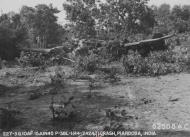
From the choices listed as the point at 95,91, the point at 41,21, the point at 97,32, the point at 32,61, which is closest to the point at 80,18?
the point at 97,32

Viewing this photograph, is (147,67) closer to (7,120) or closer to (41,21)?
(7,120)

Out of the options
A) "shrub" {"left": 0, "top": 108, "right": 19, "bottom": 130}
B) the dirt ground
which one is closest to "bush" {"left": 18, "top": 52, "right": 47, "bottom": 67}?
the dirt ground

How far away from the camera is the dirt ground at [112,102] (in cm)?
645

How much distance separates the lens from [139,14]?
4072 cm

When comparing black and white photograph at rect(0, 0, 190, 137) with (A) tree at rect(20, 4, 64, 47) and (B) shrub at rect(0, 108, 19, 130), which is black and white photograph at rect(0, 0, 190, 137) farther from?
(A) tree at rect(20, 4, 64, 47)

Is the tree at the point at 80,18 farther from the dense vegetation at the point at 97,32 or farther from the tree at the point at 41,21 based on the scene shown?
the tree at the point at 41,21

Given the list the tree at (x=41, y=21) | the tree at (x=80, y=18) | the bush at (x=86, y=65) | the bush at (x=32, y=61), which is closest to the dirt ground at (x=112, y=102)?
the bush at (x=86, y=65)

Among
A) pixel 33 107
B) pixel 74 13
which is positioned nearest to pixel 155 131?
pixel 33 107

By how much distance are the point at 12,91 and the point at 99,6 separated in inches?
1235

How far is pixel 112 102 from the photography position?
27.8 ft

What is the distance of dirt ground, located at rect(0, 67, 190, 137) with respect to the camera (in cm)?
645

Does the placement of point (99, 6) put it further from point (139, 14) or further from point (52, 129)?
point (52, 129)

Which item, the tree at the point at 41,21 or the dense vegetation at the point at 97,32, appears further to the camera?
the tree at the point at 41,21
